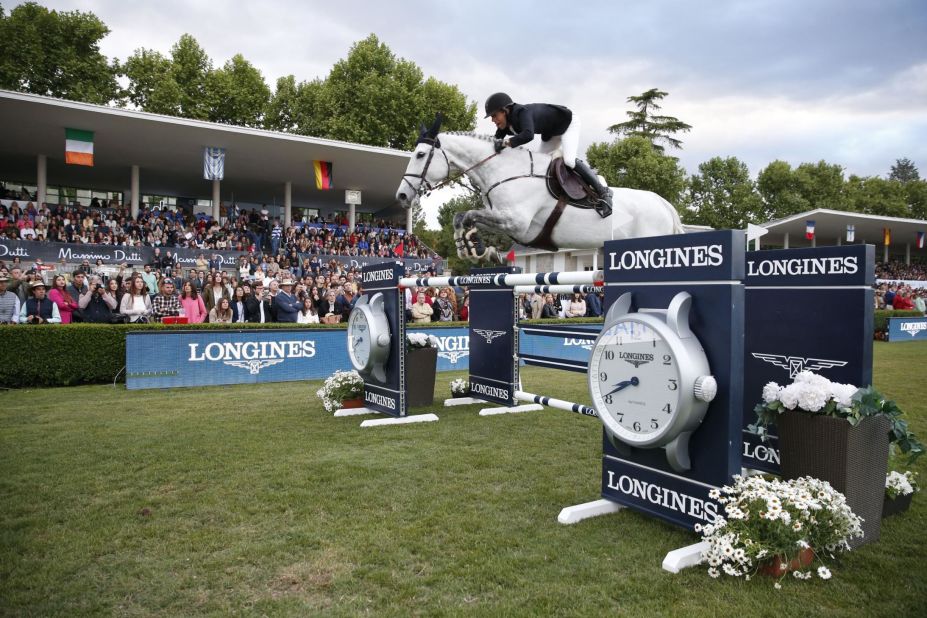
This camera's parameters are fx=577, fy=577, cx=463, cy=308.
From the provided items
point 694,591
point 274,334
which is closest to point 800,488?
point 694,591

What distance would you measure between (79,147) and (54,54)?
16390 millimetres

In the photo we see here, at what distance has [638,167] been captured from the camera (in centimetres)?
3400

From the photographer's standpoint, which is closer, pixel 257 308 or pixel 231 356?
pixel 231 356

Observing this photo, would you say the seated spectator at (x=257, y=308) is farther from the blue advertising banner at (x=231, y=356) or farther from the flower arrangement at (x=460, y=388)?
the flower arrangement at (x=460, y=388)

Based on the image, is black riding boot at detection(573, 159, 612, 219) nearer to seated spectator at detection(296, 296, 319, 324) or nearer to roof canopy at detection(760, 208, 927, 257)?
seated spectator at detection(296, 296, 319, 324)

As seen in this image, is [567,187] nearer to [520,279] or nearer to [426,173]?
[520,279]

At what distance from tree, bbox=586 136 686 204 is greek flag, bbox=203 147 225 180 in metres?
21.8

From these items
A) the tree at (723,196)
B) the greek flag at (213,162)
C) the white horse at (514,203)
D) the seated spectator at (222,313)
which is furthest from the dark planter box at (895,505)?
the tree at (723,196)

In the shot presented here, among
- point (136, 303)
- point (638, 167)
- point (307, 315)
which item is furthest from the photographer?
point (638, 167)

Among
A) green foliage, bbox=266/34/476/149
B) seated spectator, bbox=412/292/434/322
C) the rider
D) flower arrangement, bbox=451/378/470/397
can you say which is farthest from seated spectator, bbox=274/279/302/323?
green foliage, bbox=266/34/476/149

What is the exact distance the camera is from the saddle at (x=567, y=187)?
15.7 feet

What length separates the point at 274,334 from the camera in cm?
998

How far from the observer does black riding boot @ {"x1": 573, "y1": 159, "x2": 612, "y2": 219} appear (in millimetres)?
4797

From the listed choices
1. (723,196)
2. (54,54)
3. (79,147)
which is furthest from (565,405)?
(723,196)
